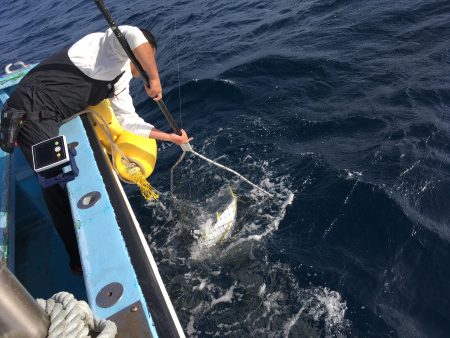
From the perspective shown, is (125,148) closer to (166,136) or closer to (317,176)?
(166,136)

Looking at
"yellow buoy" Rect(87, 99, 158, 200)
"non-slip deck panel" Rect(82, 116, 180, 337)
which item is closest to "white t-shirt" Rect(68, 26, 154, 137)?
"yellow buoy" Rect(87, 99, 158, 200)

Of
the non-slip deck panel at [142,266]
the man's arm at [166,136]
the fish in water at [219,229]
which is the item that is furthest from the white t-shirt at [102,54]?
the fish in water at [219,229]

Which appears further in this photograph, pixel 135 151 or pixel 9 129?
pixel 135 151

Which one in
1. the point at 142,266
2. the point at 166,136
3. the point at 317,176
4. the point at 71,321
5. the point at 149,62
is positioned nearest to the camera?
the point at 71,321

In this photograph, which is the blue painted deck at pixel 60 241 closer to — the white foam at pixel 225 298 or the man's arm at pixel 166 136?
the man's arm at pixel 166 136

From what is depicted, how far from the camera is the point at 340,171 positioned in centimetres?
468

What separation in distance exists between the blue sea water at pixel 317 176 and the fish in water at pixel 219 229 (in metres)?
0.11

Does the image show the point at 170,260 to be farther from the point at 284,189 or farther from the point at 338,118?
the point at 338,118

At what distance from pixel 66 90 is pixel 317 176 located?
2.97 meters

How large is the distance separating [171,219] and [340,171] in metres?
2.16

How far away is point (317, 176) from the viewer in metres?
4.74

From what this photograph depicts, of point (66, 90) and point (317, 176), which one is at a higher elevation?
point (66, 90)

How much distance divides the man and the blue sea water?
1.42 meters

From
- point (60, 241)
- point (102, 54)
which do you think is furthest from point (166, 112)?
point (60, 241)
